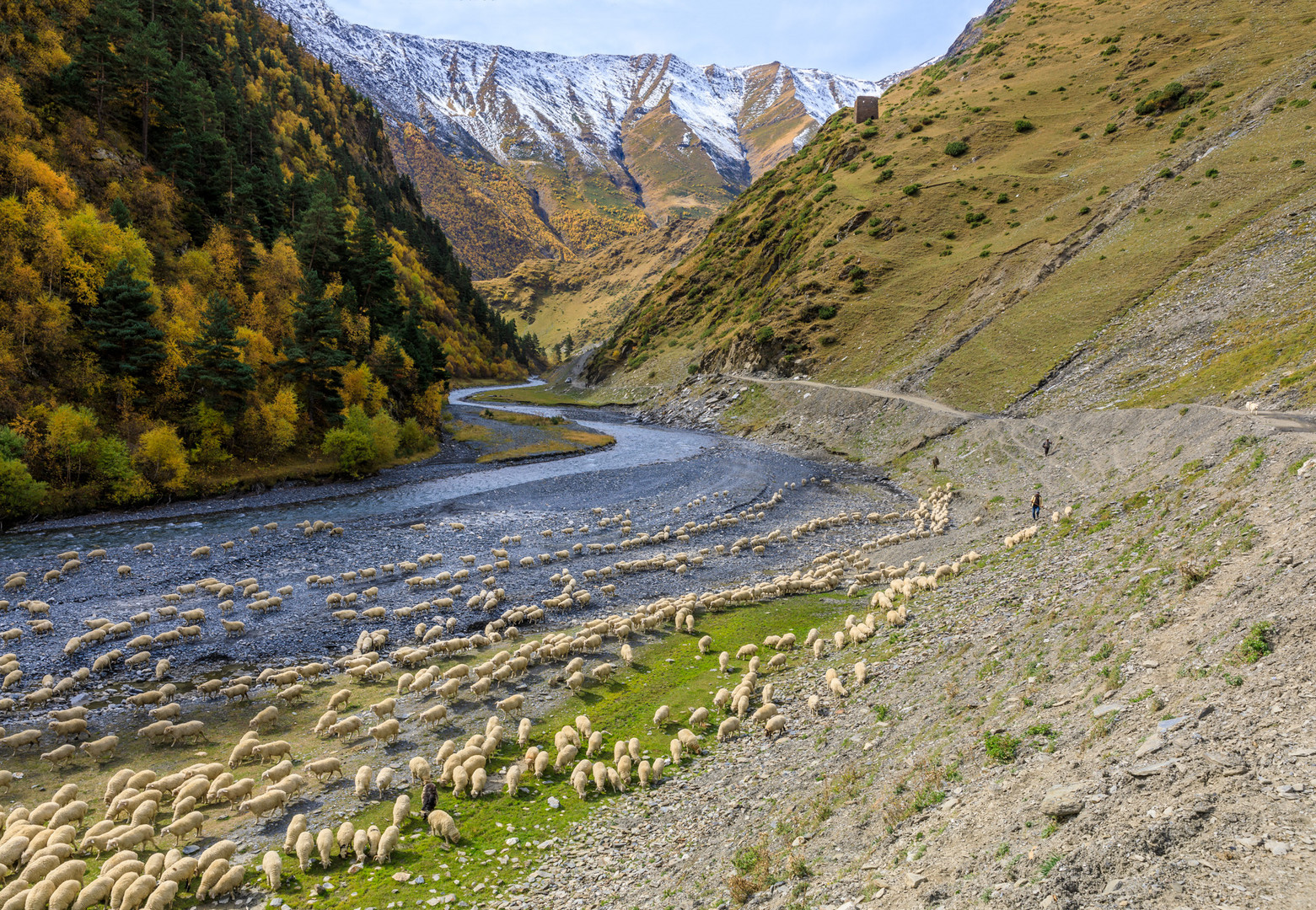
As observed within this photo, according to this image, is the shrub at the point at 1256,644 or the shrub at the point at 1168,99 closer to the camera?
the shrub at the point at 1256,644

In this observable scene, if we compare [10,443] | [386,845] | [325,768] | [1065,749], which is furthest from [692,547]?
[10,443]

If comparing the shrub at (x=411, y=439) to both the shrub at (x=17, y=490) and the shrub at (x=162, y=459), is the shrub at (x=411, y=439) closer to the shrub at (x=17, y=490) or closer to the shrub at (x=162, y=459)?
the shrub at (x=162, y=459)

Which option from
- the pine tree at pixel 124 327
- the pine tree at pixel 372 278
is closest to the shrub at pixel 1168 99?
the pine tree at pixel 372 278

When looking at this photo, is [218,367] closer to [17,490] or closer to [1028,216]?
[17,490]

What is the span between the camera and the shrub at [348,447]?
194 ft

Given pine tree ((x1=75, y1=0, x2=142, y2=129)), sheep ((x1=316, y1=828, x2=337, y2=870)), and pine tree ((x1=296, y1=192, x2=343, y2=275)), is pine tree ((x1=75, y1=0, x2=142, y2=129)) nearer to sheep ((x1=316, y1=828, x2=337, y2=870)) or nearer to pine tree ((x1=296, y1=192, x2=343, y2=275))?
pine tree ((x1=296, y1=192, x2=343, y2=275))

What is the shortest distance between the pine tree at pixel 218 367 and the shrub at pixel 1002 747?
59.5 m

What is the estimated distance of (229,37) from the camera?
127 metres

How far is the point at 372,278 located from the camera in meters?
81.6

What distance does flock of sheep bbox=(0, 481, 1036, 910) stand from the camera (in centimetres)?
1424

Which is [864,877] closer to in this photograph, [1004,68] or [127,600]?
[127,600]

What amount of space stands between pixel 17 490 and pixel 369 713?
122ft

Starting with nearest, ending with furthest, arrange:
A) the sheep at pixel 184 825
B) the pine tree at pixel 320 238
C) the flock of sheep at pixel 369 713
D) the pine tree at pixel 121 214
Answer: the flock of sheep at pixel 369 713 → the sheep at pixel 184 825 → the pine tree at pixel 121 214 → the pine tree at pixel 320 238

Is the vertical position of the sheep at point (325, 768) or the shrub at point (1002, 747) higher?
the shrub at point (1002, 747)
